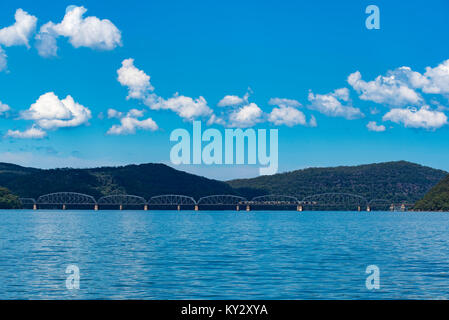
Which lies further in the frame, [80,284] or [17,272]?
[17,272]

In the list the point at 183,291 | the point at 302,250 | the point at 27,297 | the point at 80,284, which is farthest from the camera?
the point at 302,250

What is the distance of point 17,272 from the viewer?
131 feet

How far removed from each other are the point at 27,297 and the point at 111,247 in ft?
116

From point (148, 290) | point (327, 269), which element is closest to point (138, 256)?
point (327, 269)

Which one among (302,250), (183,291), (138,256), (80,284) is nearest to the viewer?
(183,291)

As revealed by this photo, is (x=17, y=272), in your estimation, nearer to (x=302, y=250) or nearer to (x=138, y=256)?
(x=138, y=256)

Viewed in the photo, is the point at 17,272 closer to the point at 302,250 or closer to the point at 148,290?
the point at 148,290

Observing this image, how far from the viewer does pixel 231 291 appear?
32.1 m

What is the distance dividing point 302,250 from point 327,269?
754 inches
